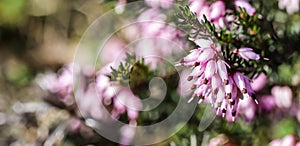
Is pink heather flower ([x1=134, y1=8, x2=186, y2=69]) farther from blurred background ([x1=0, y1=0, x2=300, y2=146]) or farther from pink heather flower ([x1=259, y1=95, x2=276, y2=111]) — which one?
pink heather flower ([x1=259, y1=95, x2=276, y2=111])

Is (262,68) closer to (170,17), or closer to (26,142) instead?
(170,17)

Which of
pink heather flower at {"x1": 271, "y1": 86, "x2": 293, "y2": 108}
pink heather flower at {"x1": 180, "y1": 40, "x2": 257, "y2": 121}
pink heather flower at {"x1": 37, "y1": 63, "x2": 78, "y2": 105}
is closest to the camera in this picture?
pink heather flower at {"x1": 180, "y1": 40, "x2": 257, "y2": 121}

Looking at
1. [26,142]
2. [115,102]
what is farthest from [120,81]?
[26,142]

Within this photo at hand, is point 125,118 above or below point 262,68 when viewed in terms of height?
below

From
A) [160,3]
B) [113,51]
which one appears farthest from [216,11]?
[113,51]

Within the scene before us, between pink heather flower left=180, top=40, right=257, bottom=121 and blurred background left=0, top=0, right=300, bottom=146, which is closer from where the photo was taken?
pink heather flower left=180, top=40, right=257, bottom=121

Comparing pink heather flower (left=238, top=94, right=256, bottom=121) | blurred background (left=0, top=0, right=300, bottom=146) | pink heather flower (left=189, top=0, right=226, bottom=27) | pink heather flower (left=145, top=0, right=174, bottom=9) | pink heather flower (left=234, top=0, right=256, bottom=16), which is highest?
pink heather flower (left=234, top=0, right=256, bottom=16)

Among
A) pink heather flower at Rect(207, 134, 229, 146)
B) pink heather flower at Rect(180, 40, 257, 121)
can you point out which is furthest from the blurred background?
pink heather flower at Rect(180, 40, 257, 121)
